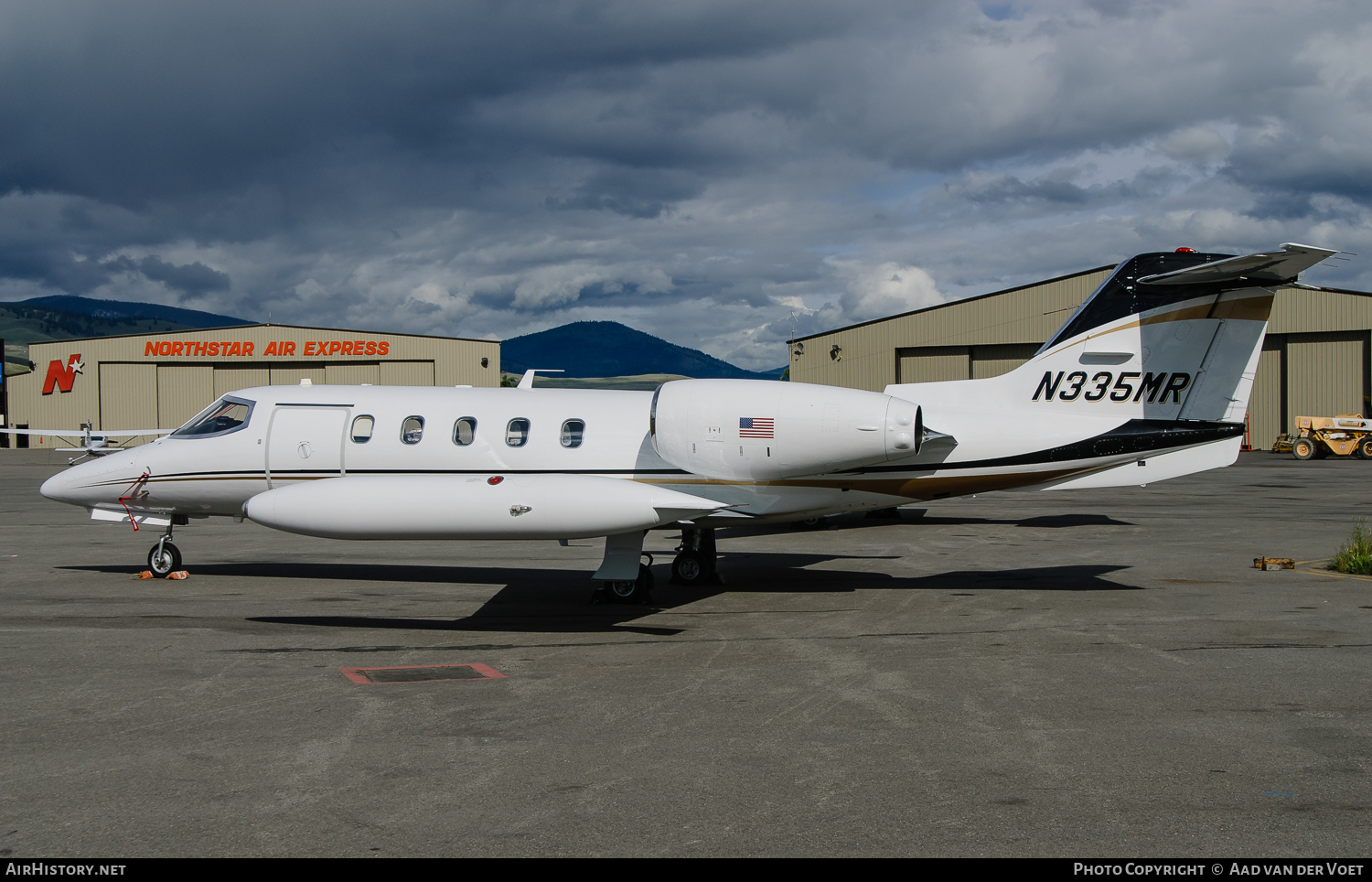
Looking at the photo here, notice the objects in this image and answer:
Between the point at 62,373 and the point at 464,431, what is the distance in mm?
56505

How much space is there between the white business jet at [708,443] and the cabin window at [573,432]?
5 cm

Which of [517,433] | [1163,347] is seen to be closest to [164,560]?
[517,433]

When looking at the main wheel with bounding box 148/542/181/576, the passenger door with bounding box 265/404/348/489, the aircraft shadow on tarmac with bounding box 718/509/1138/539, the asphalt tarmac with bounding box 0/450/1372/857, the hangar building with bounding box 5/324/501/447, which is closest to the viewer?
the asphalt tarmac with bounding box 0/450/1372/857

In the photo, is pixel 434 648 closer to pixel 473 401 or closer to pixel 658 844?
pixel 473 401

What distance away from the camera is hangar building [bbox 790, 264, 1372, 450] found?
48.5 meters

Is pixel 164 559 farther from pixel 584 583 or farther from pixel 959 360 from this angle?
pixel 959 360

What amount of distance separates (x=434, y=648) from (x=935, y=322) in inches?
1772

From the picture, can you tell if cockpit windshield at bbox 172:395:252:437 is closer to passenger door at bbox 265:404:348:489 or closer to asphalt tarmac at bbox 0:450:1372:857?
passenger door at bbox 265:404:348:489

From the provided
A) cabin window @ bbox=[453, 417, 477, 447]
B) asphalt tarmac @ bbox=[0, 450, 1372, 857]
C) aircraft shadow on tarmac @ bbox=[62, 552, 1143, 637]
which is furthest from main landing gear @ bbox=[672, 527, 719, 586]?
cabin window @ bbox=[453, 417, 477, 447]

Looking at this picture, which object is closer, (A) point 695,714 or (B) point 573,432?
(A) point 695,714

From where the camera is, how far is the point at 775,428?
11.2 m

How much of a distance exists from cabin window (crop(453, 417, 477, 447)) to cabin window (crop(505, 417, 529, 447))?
1.55 feet

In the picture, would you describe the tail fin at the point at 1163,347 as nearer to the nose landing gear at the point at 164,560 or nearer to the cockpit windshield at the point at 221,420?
the cockpit windshield at the point at 221,420

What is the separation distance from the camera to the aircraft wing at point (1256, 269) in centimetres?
1058
